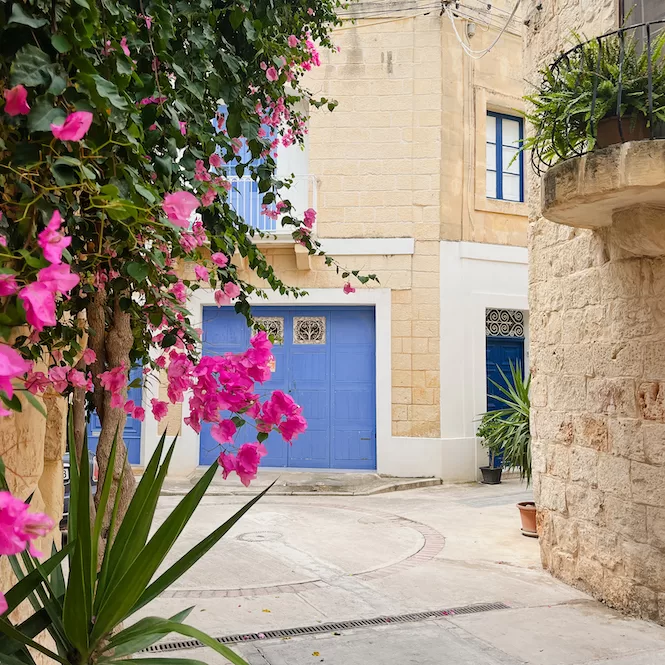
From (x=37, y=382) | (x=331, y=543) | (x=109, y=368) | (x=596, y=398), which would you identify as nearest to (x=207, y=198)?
(x=109, y=368)

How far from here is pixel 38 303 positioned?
1143 millimetres

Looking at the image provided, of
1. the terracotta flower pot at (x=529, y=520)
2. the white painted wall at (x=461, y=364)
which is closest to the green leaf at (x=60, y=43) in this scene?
the terracotta flower pot at (x=529, y=520)

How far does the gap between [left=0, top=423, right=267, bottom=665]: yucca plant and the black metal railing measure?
318cm

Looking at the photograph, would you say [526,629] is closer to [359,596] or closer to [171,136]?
[359,596]

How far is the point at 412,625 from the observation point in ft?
13.9

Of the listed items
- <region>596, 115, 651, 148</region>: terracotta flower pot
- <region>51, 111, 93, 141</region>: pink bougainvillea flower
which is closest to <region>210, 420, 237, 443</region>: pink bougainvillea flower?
<region>51, 111, 93, 141</region>: pink bougainvillea flower

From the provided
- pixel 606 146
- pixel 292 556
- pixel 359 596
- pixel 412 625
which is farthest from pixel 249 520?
pixel 606 146

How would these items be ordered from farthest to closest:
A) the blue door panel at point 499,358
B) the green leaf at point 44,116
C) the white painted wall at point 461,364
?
the blue door panel at point 499,358 → the white painted wall at point 461,364 → the green leaf at point 44,116

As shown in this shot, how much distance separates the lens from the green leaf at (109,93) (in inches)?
57.1

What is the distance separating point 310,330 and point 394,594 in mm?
6602

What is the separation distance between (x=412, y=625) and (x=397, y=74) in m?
8.90

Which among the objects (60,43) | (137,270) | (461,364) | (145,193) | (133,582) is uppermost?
(60,43)

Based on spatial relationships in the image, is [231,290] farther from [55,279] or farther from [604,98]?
[604,98]

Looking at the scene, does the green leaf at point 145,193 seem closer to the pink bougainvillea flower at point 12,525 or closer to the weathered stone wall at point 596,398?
→ the pink bougainvillea flower at point 12,525
